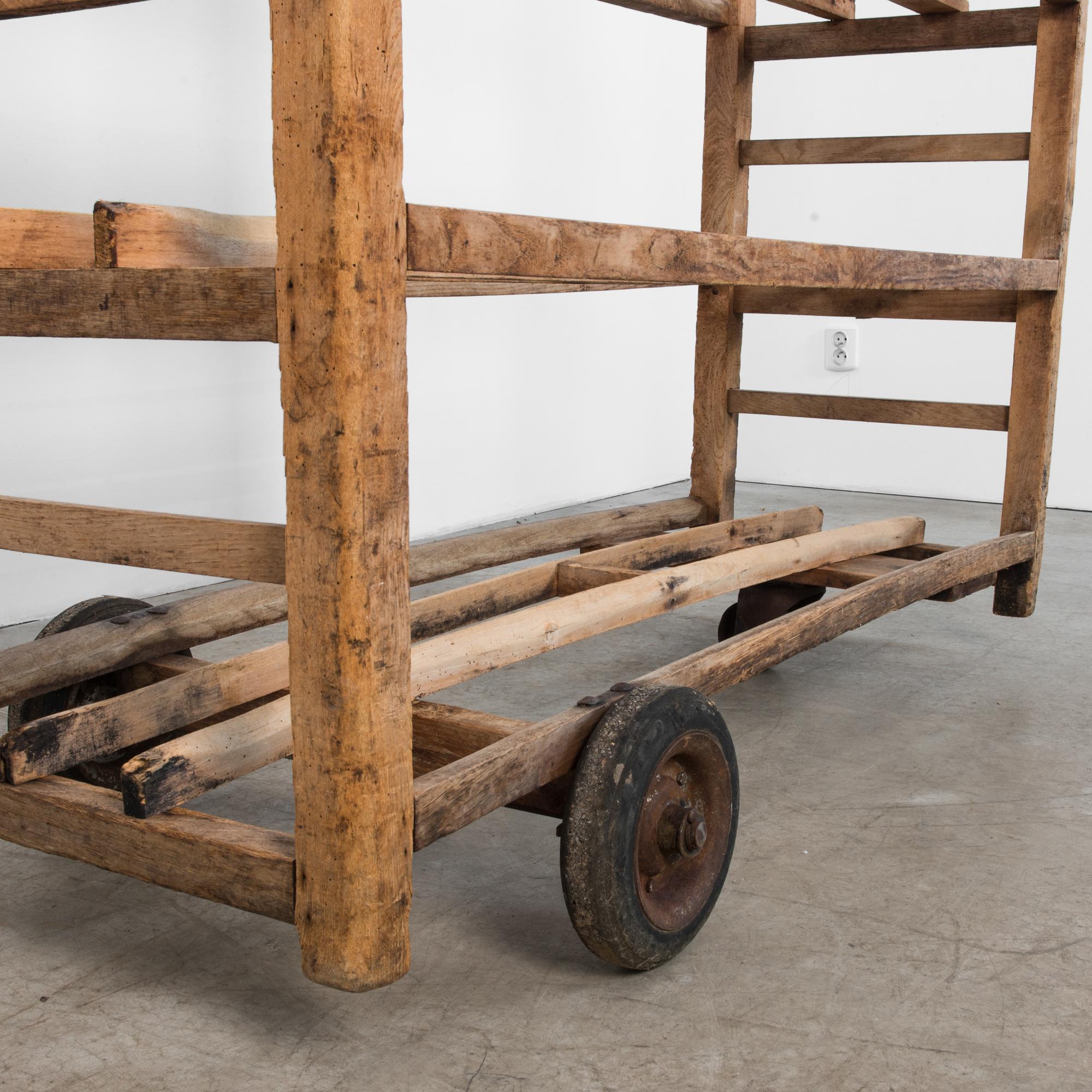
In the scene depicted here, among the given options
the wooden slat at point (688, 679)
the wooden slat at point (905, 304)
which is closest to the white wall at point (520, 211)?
the wooden slat at point (905, 304)

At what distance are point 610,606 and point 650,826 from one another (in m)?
0.60

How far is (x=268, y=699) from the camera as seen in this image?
6.98 ft

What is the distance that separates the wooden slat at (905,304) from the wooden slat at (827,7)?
651 mm

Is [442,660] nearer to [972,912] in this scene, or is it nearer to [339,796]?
[339,796]

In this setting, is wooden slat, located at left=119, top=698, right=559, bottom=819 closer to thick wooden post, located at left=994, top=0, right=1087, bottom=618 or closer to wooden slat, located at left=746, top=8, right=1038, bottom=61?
thick wooden post, located at left=994, top=0, right=1087, bottom=618

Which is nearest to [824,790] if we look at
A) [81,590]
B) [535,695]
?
[535,695]

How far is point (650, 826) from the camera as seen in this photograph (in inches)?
67.9

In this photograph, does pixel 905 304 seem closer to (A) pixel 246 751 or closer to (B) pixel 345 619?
(A) pixel 246 751

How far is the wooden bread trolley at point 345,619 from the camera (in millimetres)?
1332

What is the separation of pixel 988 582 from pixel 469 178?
8.10ft

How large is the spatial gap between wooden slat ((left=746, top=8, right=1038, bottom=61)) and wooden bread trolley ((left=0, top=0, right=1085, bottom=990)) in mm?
851

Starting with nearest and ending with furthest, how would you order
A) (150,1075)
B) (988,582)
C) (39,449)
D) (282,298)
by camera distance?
(282,298)
(150,1075)
(988,582)
(39,449)

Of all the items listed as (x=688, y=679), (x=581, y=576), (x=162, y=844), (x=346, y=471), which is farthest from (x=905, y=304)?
(x=162, y=844)

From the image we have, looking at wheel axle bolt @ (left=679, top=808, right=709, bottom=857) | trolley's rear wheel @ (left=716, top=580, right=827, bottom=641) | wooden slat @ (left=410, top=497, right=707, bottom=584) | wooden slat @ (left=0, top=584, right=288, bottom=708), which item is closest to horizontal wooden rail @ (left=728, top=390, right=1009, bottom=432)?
wooden slat @ (left=410, top=497, right=707, bottom=584)
